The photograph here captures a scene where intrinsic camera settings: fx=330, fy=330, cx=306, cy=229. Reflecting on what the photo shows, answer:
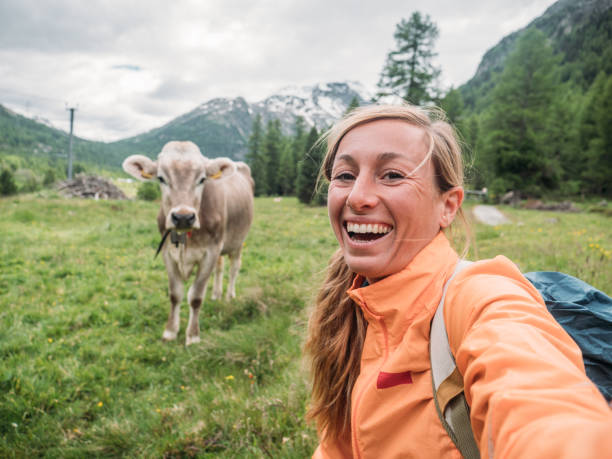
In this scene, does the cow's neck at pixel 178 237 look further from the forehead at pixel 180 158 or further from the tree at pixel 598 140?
the tree at pixel 598 140

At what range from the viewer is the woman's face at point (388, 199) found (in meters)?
1.41

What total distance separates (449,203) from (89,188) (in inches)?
1228

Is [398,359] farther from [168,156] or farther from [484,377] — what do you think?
[168,156]

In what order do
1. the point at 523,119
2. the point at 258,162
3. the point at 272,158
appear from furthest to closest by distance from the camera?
the point at 258,162, the point at 272,158, the point at 523,119

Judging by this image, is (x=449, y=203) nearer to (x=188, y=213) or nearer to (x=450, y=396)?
(x=450, y=396)

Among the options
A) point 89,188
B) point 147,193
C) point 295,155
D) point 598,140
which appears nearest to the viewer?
point 147,193

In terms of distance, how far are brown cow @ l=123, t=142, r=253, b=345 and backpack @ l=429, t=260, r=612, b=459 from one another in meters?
3.88

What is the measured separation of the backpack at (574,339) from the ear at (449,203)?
0.42 metres

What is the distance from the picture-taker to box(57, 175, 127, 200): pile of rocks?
2593 centimetres

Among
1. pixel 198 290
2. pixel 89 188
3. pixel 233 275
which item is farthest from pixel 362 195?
pixel 89 188

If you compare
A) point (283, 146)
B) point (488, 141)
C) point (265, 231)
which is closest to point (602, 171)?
point (488, 141)

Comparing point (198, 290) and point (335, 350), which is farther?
point (198, 290)

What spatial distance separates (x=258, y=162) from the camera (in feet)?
173

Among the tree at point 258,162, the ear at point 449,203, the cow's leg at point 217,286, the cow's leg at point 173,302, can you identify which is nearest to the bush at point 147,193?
the cow's leg at point 217,286
